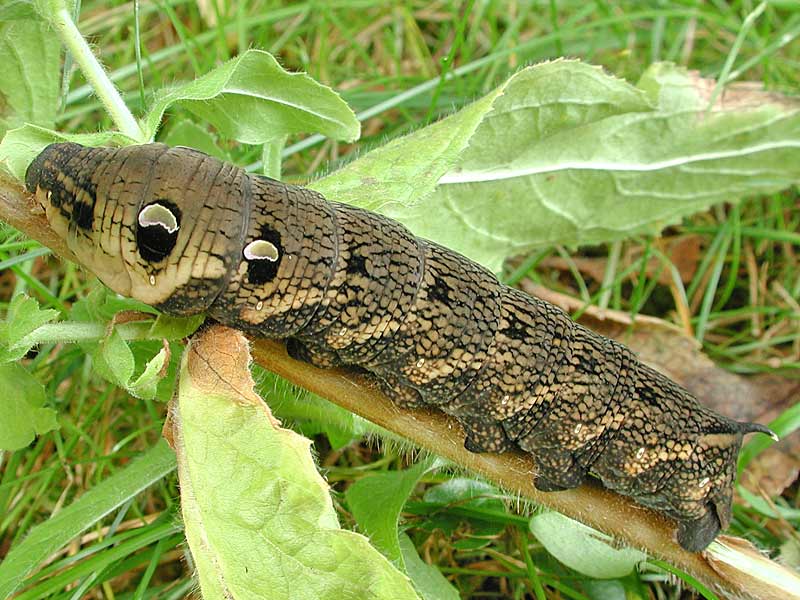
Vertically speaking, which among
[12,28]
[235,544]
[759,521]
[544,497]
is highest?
[12,28]

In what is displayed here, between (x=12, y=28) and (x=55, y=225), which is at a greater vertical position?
(x=12, y=28)

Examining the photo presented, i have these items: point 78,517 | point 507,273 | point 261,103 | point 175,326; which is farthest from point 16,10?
point 507,273

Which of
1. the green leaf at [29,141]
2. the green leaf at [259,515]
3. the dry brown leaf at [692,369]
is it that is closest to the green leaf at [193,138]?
the green leaf at [29,141]

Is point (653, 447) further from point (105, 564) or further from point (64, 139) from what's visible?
point (64, 139)

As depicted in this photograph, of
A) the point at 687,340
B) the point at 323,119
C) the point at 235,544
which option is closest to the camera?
the point at 235,544

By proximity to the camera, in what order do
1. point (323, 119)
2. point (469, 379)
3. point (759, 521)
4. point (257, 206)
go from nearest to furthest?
point (257, 206) < point (469, 379) < point (323, 119) < point (759, 521)

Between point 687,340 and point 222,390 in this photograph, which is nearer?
point 222,390

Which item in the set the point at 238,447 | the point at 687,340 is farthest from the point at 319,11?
the point at 238,447
